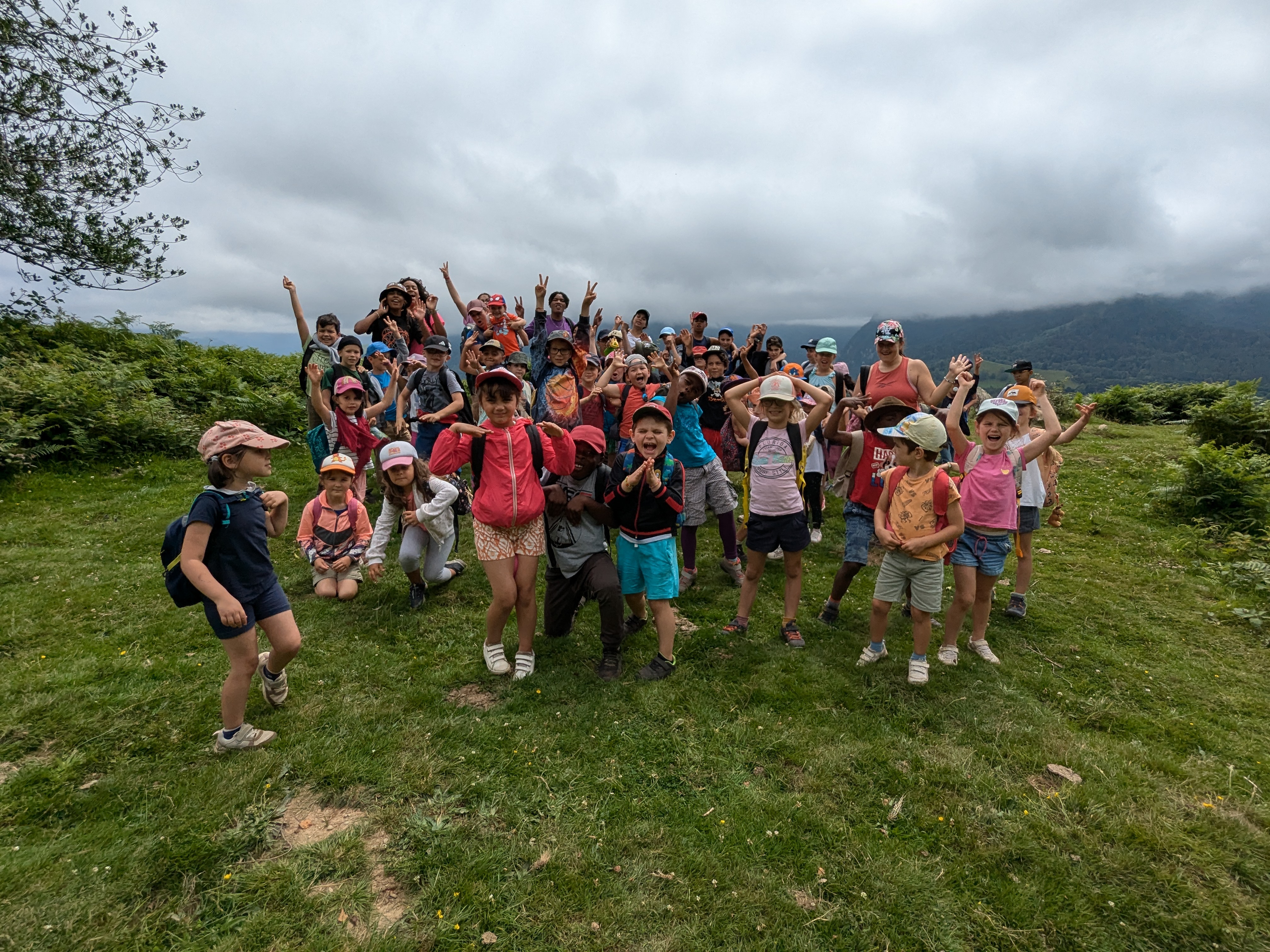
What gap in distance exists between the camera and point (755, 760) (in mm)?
4527

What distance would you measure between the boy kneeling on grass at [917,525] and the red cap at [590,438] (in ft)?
9.67

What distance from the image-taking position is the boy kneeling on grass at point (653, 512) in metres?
5.24

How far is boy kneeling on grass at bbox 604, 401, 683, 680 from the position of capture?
5242 millimetres

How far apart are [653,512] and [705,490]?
250 centimetres

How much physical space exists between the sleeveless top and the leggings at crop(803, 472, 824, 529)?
2.85 metres

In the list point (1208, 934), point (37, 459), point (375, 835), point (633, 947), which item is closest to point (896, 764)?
point (1208, 934)

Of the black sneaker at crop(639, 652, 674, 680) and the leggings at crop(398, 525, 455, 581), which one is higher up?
the leggings at crop(398, 525, 455, 581)

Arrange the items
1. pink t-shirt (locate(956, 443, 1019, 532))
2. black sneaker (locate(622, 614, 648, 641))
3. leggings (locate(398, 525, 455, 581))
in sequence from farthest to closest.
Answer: leggings (locate(398, 525, 455, 581)) < black sneaker (locate(622, 614, 648, 641)) < pink t-shirt (locate(956, 443, 1019, 532))

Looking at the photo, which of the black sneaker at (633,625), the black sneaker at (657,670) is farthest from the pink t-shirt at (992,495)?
the black sneaker at (633,625)

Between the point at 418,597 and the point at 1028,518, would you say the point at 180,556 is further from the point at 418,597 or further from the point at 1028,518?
the point at 1028,518

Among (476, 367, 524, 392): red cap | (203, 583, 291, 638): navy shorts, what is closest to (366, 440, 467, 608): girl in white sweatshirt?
(203, 583, 291, 638): navy shorts

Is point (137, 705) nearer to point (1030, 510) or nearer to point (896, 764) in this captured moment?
point (896, 764)

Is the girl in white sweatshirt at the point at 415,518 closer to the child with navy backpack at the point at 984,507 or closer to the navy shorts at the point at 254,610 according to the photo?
the navy shorts at the point at 254,610

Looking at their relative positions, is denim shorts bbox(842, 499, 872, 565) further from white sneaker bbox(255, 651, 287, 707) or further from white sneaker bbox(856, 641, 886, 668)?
white sneaker bbox(255, 651, 287, 707)
